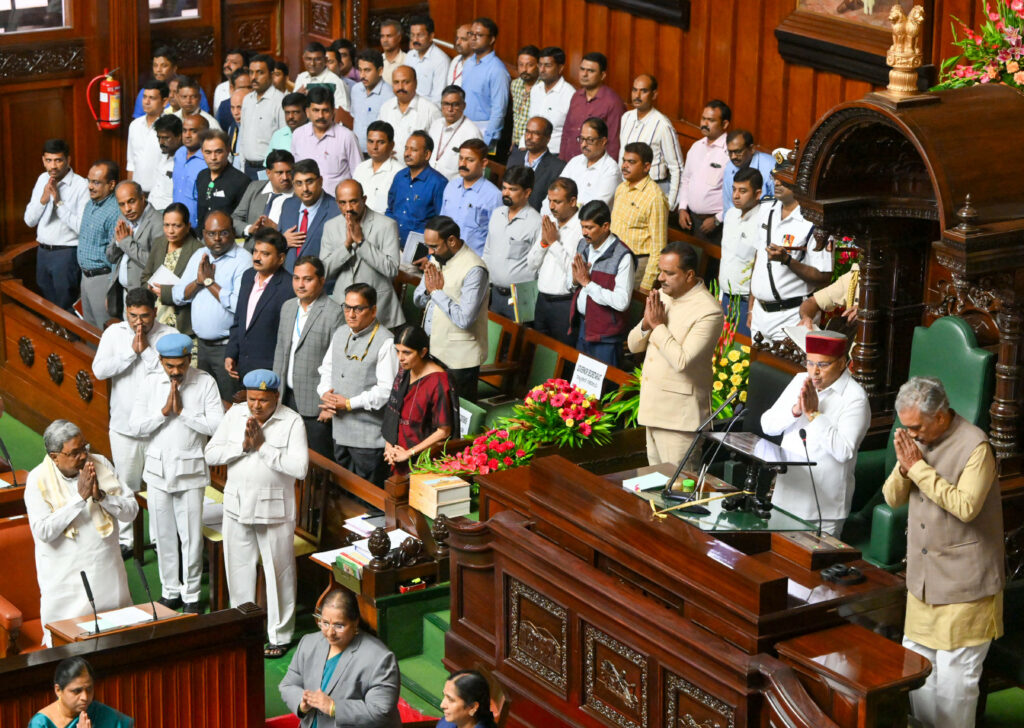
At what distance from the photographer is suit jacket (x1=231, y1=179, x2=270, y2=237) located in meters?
11.3

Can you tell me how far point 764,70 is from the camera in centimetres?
1192

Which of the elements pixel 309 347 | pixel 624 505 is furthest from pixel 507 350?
pixel 624 505

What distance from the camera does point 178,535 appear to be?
8742mm

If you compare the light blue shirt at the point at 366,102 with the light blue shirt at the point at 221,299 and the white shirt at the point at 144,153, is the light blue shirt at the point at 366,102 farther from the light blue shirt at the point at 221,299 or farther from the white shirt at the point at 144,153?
the light blue shirt at the point at 221,299

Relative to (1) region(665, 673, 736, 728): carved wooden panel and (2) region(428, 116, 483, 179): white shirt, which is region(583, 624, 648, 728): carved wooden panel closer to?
(1) region(665, 673, 736, 728): carved wooden panel

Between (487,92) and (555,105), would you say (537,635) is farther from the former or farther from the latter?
(487,92)

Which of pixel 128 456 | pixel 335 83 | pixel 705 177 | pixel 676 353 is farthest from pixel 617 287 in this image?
pixel 335 83

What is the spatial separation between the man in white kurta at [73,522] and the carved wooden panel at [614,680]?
8.08 ft

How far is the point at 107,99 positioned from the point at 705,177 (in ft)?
18.7

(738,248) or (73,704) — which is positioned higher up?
(738,248)

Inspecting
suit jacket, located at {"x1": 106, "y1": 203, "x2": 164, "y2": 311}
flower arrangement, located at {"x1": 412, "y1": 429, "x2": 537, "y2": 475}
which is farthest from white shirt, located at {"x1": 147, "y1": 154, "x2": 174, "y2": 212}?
flower arrangement, located at {"x1": 412, "y1": 429, "x2": 537, "y2": 475}

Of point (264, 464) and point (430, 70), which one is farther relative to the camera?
point (430, 70)

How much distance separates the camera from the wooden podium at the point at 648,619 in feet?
18.2

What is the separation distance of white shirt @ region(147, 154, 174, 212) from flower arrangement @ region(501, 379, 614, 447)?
212 inches
